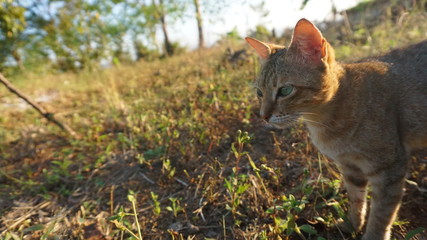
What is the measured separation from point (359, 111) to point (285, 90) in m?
0.49

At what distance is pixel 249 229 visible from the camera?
1813 mm

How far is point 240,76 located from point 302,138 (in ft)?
6.91

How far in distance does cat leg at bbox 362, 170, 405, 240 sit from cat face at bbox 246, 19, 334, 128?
1.93ft

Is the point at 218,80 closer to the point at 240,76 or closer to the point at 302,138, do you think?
the point at 240,76

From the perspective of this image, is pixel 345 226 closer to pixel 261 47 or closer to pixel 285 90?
pixel 285 90

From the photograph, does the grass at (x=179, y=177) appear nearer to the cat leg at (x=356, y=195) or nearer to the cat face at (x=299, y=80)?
the cat leg at (x=356, y=195)

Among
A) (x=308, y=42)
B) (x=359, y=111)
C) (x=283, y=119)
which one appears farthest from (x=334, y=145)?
(x=308, y=42)

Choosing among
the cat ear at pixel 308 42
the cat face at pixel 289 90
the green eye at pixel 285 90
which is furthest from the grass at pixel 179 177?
the cat ear at pixel 308 42

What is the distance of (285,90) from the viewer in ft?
5.78

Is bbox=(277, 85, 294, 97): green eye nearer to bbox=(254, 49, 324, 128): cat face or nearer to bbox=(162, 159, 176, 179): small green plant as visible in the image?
bbox=(254, 49, 324, 128): cat face

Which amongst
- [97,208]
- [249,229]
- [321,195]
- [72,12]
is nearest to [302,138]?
[321,195]

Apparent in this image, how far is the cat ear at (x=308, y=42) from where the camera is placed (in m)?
1.57

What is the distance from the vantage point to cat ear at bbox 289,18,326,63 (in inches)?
61.9

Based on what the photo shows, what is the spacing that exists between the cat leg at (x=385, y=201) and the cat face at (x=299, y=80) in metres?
0.59
